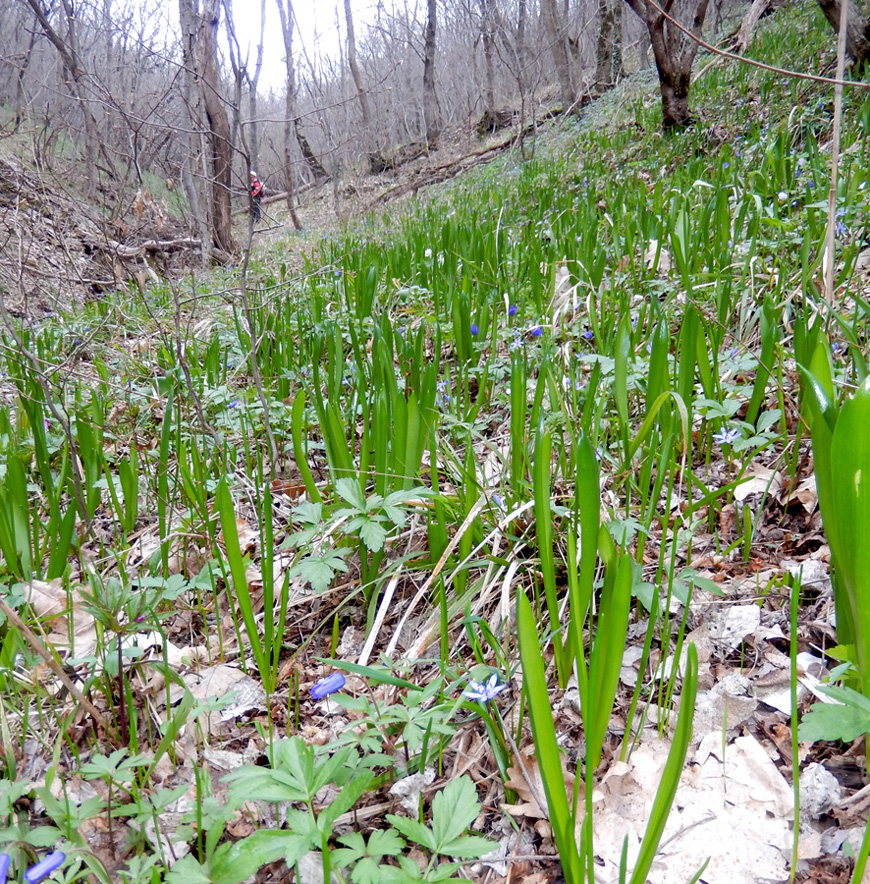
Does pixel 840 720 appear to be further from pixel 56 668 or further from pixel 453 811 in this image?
pixel 56 668

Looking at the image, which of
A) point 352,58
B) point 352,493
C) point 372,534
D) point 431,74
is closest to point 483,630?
point 372,534

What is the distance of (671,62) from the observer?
5.63 m

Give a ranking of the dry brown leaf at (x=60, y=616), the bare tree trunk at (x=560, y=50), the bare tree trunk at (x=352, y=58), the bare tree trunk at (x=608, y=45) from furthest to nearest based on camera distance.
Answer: the bare tree trunk at (x=352, y=58), the bare tree trunk at (x=560, y=50), the bare tree trunk at (x=608, y=45), the dry brown leaf at (x=60, y=616)

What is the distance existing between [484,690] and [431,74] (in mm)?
18673

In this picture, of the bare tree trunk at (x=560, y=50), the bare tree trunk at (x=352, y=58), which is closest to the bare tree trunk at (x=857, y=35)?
the bare tree trunk at (x=560, y=50)

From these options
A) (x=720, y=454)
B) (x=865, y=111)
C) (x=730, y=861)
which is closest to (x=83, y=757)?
(x=730, y=861)

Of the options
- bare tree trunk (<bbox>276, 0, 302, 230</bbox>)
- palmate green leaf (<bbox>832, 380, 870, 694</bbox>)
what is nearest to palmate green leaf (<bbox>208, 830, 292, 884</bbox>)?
palmate green leaf (<bbox>832, 380, 870, 694</bbox>)

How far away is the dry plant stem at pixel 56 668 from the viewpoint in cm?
93

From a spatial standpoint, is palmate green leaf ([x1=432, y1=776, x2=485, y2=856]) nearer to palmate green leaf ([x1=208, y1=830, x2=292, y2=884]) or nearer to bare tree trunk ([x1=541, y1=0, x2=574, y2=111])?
palmate green leaf ([x1=208, y1=830, x2=292, y2=884])

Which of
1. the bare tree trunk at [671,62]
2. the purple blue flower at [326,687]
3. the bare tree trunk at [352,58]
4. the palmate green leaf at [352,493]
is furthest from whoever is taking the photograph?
the bare tree trunk at [352,58]

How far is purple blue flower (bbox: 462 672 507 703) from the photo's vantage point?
85 centimetres

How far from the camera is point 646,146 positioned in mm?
6102

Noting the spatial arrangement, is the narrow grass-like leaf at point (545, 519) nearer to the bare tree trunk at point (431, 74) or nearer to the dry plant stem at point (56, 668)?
the dry plant stem at point (56, 668)

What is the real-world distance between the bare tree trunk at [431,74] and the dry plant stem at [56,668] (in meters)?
17.9
